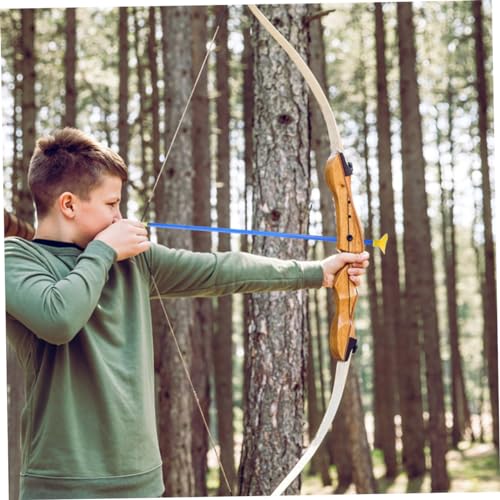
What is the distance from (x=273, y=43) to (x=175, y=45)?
7.59 ft

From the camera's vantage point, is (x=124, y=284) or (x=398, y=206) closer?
(x=124, y=284)

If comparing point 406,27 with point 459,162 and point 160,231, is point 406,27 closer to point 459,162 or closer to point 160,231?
point 160,231

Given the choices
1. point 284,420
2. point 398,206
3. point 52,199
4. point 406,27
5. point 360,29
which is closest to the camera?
point 52,199

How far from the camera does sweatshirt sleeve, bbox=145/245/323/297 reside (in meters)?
1.86

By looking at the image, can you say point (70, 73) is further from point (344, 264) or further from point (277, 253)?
point (344, 264)

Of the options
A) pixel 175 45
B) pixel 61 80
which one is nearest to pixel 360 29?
pixel 61 80

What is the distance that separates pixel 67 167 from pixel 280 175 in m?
1.41

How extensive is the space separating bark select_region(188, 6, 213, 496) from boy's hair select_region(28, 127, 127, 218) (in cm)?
404

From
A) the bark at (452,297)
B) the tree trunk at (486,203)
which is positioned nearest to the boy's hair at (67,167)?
the tree trunk at (486,203)

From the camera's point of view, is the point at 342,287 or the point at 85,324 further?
the point at 342,287

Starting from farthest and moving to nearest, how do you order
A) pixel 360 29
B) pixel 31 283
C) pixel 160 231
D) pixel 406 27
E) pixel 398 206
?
pixel 398 206
pixel 360 29
pixel 406 27
pixel 160 231
pixel 31 283

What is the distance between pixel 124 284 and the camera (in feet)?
5.81

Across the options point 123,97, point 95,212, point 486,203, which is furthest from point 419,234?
point 95,212

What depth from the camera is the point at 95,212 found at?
1754mm
